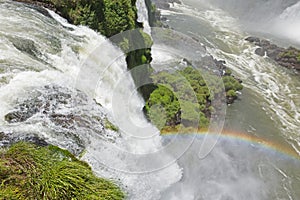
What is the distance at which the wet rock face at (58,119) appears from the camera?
5.93 metres

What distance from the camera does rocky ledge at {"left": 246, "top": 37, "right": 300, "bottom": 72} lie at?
2753 centimetres

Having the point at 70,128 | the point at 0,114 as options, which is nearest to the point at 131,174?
the point at 70,128

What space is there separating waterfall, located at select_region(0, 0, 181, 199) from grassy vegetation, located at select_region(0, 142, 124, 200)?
1100 mm

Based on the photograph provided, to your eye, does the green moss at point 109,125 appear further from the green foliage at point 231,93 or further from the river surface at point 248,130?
the green foliage at point 231,93

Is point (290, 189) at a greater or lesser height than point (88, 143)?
lesser

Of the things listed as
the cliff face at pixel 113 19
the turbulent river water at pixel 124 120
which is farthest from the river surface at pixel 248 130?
the cliff face at pixel 113 19

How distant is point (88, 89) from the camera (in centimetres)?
1017

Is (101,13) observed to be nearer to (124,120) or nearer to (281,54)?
(124,120)

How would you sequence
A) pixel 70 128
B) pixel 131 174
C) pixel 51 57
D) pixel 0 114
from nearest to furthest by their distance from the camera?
1. pixel 0 114
2. pixel 70 128
3. pixel 131 174
4. pixel 51 57

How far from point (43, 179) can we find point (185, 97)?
15.0m

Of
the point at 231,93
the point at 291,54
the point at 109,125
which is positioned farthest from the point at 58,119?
the point at 291,54

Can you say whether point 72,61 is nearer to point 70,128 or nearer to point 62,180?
point 70,128

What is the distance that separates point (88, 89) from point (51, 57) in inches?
63.6

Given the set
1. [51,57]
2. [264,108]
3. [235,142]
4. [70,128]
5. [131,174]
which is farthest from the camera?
[264,108]
